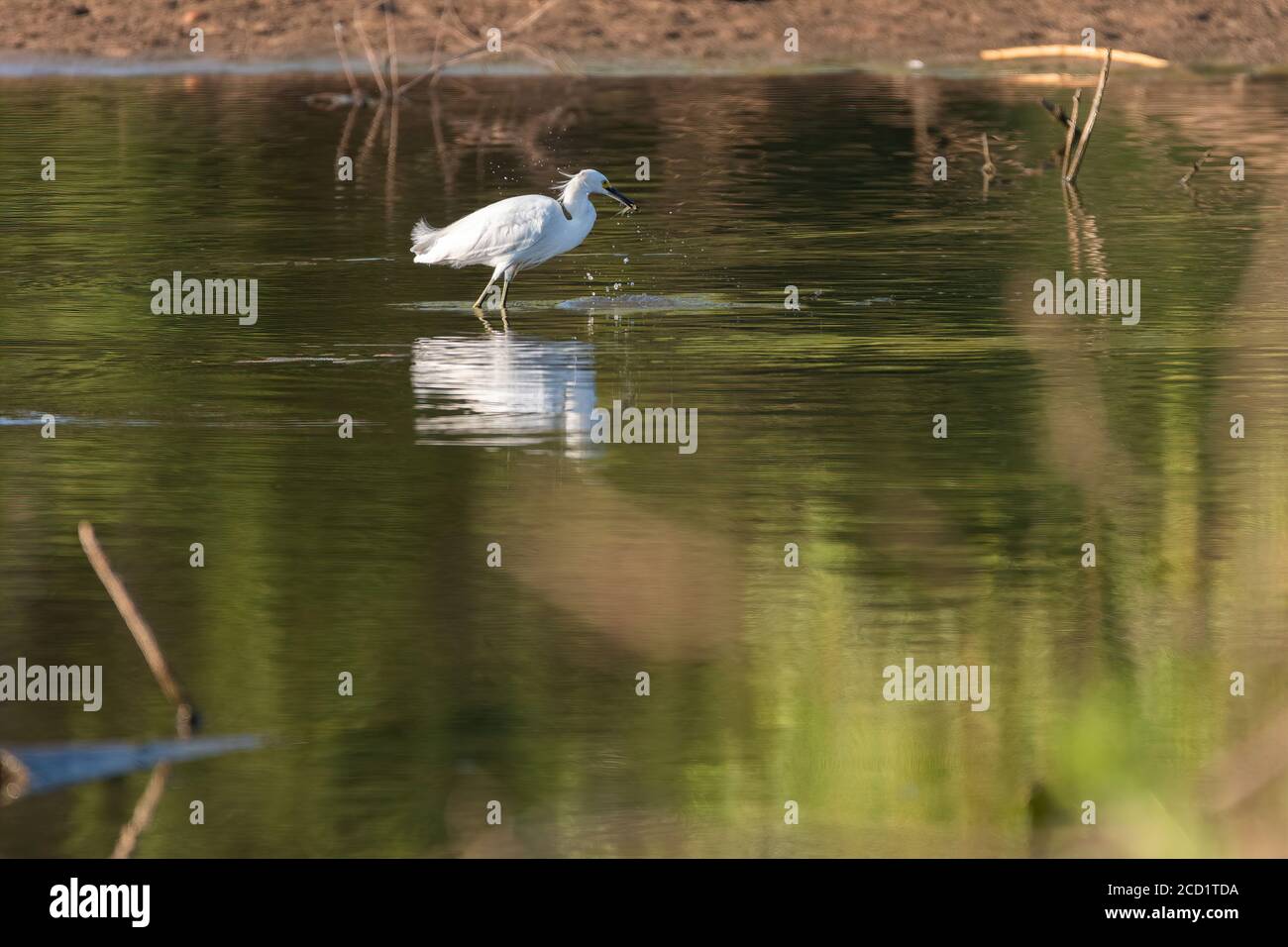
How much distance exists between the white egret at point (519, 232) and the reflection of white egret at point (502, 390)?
92 centimetres

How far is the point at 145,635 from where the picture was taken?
8.21m

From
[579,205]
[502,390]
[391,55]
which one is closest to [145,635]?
[502,390]

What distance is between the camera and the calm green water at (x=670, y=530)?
27.2ft

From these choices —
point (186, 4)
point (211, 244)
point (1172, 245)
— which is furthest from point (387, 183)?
point (186, 4)

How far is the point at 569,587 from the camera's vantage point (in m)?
10.8

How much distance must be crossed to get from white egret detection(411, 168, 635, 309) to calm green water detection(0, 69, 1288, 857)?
0.49 m

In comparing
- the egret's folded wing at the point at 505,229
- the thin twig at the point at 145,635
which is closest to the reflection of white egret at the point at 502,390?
the egret's folded wing at the point at 505,229

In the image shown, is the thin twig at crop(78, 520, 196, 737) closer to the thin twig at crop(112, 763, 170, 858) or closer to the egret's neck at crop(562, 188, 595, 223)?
the thin twig at crop(112, 763, 170, 858)

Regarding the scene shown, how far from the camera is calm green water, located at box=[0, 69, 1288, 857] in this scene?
8289 millimetres

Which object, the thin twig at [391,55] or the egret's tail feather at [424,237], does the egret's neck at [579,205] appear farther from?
the thin twig at [391,55]

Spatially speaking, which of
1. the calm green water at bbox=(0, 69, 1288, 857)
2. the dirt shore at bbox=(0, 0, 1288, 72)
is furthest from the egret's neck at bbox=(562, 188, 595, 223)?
the dirt shore at bbox=(0, 0, 1288, 72)

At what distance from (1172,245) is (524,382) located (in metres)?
8.02
